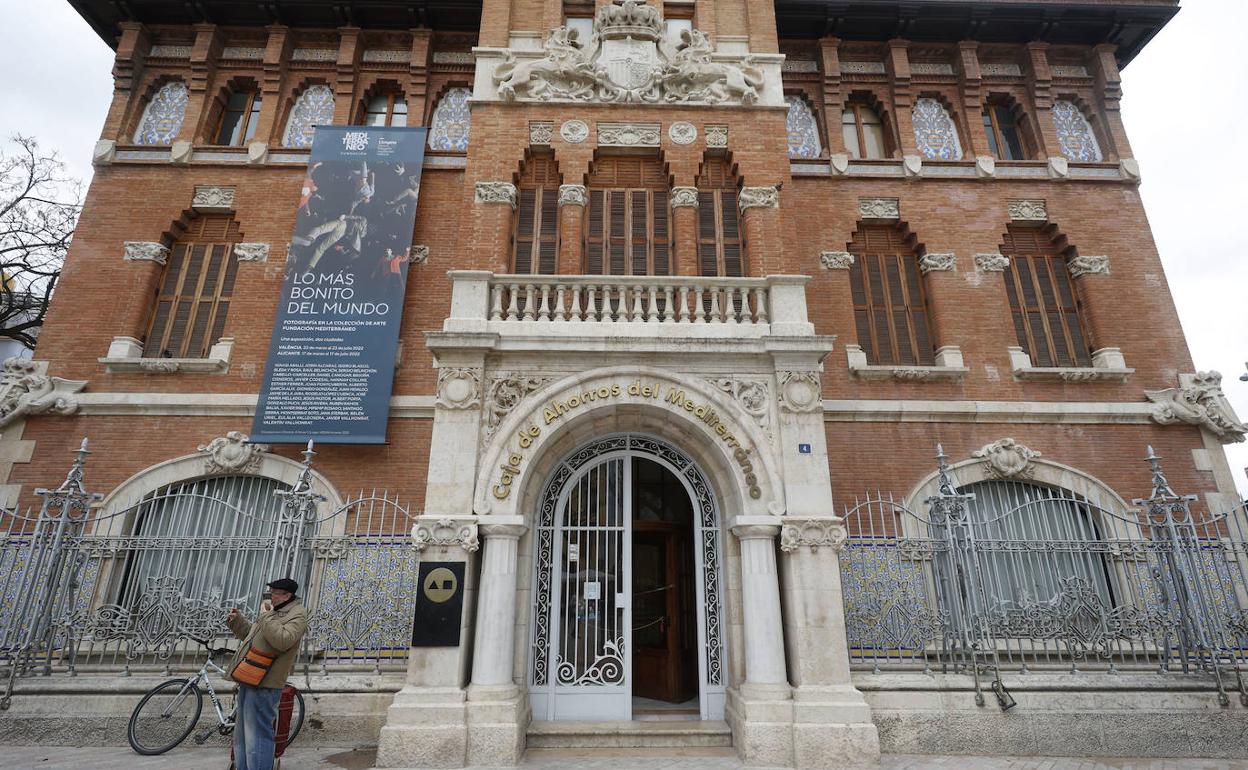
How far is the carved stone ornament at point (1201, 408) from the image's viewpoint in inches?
419

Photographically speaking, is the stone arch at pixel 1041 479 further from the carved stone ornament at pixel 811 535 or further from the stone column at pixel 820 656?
the stone column at pixel 820 656

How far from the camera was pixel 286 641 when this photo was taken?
17.4ft

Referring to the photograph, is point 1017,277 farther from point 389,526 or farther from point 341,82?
point 341,82

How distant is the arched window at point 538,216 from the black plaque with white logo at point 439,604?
210 inches

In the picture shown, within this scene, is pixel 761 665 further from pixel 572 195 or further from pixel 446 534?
pixel 572 195

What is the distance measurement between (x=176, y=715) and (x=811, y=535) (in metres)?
7.85

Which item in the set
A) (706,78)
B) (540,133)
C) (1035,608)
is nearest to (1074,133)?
(706,78)

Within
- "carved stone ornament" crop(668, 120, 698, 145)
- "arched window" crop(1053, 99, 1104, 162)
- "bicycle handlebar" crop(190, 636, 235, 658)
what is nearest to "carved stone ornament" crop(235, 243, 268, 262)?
"bicycle handlebar" crop(190, 636, 235, 658)

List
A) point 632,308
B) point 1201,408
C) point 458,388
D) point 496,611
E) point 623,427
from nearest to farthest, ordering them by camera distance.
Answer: point 496,611, point 458,388, point 623,427, point 632,308, point 1201,408

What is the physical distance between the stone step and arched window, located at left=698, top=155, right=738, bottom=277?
694 centimetres

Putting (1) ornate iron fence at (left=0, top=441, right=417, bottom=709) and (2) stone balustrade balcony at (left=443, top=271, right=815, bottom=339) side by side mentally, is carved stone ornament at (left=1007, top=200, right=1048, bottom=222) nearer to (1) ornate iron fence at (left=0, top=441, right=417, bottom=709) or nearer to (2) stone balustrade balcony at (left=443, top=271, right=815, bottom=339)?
(2) stone balustrade balcony at (left=443, top=271, right=815, bottom=339)

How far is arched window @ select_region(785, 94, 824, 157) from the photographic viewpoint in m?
12.9

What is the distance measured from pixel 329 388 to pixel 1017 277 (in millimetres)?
13609

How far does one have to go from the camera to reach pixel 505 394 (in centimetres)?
793
